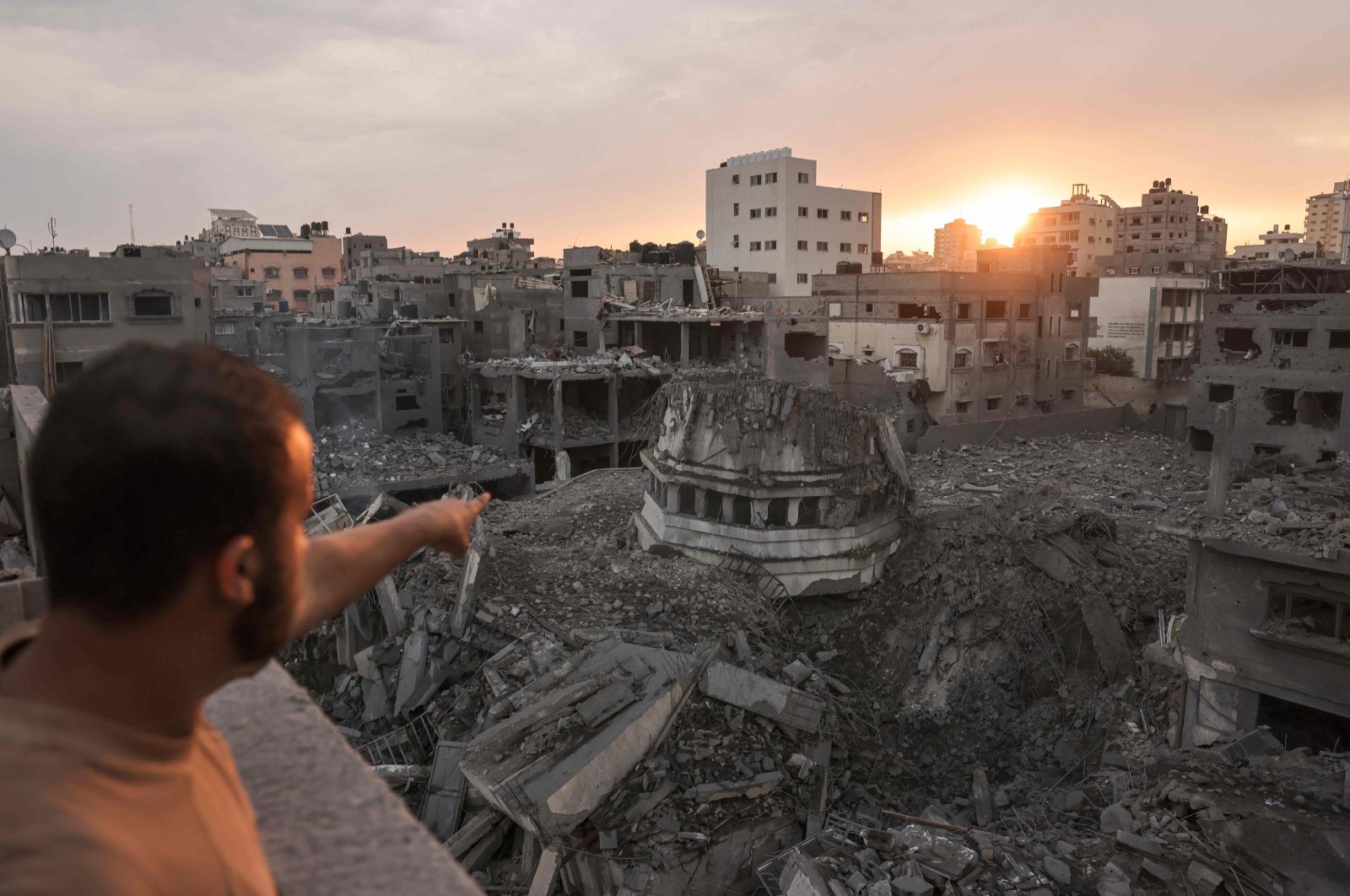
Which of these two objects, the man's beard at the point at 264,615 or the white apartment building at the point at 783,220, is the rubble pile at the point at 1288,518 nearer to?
the man's beard at the point at 264,615

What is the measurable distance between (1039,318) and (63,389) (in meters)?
45.7

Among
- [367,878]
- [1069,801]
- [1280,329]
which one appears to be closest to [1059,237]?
[1280,329]

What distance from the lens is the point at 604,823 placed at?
10781 millimetres

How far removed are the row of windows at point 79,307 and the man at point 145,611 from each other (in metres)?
34.3

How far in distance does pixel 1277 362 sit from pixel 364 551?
38450 millimetres

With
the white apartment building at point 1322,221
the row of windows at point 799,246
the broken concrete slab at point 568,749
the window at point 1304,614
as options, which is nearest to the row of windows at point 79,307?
the broken concrete slab at point 568,749

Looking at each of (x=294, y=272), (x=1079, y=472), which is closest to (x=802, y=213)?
(x=1079, y=472)

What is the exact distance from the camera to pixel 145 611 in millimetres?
1323

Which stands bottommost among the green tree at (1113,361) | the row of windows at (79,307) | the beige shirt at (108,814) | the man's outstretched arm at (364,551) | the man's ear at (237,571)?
the green tree at (1113,361)

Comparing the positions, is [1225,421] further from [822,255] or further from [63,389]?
[822,255]

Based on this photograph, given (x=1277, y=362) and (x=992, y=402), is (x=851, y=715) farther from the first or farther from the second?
(x=992, y=402)

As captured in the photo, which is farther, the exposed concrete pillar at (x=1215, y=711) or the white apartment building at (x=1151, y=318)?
the white apartment building at (x=1151, y=318)

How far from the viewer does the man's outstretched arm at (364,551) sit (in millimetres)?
1795

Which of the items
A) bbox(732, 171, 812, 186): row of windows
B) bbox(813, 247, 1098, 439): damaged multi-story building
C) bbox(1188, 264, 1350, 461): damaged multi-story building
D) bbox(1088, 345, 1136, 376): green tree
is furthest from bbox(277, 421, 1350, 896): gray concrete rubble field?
bbox(732, 171, 812, 186): row of windows
